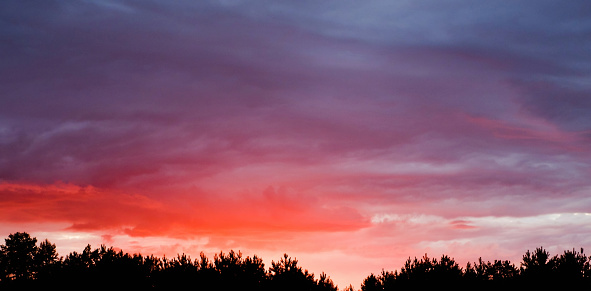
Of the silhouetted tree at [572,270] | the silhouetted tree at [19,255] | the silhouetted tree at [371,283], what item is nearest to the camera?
the silhouetted tree at [572,270]

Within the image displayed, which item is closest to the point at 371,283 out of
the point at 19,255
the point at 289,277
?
the point at 289,277

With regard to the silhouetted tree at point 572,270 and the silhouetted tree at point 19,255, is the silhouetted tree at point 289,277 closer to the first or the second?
the silhouetted tree at point 572,270

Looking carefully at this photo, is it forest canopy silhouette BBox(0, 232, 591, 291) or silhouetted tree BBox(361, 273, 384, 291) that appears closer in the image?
forest canopy silhouette BBox(0, 232, 591, 291)

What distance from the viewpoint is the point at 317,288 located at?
5744 cm

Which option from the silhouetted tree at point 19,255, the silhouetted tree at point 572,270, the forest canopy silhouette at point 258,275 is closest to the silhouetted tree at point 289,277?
the forest canopy silhouette at point 258,275

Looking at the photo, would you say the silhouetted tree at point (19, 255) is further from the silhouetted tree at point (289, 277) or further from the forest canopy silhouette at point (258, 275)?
the silhouetted tree at point (289, 277)

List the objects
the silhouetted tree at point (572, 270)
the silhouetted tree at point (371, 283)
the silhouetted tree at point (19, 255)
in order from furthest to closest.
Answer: the silhouetted tree at point (19, 255), the silhouetted tree at point (371, 283), the silhouetted tree at point (572, 270)

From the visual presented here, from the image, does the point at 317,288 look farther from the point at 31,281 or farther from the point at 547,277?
the point at 31,281

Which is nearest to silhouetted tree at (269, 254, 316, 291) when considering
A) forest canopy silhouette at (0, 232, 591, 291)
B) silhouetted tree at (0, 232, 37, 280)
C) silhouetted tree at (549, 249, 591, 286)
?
forest canopy silhouette at (0, 232, 591, 291)

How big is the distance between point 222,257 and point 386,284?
20182 mm

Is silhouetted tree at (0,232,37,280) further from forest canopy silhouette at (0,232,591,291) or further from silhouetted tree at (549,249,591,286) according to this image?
silhouetted tree at (549,249,591,286)

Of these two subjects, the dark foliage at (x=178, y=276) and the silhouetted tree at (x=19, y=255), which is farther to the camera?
the silhouetted tree at (x=19, y=255)

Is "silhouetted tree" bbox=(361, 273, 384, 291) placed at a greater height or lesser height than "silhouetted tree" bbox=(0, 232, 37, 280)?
lesser

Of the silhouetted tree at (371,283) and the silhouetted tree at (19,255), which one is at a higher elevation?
the silhouetted tree at (19,255)
